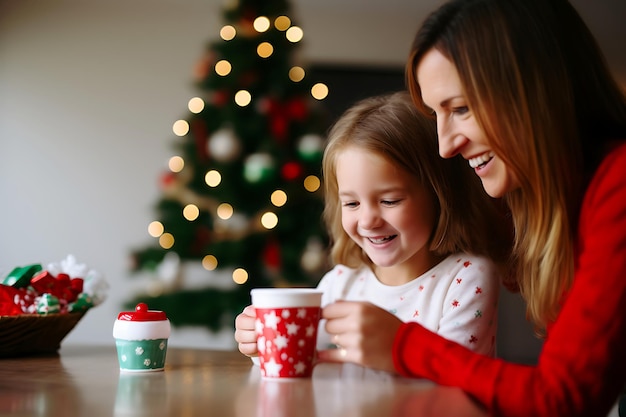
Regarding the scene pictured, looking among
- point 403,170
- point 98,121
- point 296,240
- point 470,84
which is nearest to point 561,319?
point 470,84

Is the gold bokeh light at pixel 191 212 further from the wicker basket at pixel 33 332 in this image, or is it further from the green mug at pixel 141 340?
the green mug at pixel 141 340

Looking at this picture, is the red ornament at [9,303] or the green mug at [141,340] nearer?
the green mug at [141,340]

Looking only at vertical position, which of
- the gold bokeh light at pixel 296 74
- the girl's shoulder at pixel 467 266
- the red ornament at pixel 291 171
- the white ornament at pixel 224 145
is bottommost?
the girl's shoulder at pixel 467 266

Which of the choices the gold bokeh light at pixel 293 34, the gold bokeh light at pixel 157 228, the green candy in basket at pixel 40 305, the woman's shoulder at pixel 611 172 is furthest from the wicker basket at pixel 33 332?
the gold bokeh light at pixel 293 34

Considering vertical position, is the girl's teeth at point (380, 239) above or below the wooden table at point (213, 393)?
above

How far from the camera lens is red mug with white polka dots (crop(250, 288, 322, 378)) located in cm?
99

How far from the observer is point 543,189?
1.05 m

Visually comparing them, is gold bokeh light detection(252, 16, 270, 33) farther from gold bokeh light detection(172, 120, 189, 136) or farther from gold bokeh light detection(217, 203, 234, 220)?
gold bokeh light detection(217, 203, 234, 220)

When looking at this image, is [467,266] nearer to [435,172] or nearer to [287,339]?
[435,172]

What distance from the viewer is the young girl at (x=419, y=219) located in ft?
4.98

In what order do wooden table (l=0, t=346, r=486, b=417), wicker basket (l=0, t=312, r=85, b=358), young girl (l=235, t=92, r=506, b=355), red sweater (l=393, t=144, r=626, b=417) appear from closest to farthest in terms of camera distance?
wooden table (l=0, t=346, r=486, b=417)
red sweater (l=393, t=144, r=626, b=417)
wicker basket (l=0, t=312, r=85, b=358)
young girl (l=235, t=92, r=506, b=355)

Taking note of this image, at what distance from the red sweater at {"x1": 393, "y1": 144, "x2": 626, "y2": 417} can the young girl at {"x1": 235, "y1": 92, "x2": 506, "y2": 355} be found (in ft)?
1.77

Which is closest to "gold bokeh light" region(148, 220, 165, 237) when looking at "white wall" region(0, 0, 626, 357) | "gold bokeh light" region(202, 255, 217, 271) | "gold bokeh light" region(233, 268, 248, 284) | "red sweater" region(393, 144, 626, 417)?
"gold bokeh light" region(202, 255, 217, 271)

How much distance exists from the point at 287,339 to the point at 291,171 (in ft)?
8.77
